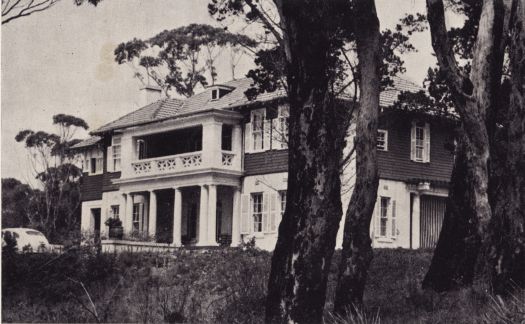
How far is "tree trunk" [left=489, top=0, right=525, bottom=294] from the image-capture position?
37.5 feet

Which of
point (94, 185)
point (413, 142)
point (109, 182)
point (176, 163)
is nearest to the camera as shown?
point (413, 142)

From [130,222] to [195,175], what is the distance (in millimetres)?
3083

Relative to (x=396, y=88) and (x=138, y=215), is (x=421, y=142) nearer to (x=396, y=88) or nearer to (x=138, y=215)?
(x=396, y=88)

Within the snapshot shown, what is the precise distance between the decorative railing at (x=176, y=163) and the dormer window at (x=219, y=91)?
1906mm

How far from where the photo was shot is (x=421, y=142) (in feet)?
103

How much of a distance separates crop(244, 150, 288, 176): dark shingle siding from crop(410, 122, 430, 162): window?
440 cm

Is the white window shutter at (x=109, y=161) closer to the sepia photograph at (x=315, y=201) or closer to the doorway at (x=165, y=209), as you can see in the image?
the doorway at (x=165, y=209)

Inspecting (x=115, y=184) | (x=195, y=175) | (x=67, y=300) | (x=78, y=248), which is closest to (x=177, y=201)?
(x=195, y=175)

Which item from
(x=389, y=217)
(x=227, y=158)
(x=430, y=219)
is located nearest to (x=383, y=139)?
(x=389, y=217)

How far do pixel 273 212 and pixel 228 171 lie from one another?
2.39 metres

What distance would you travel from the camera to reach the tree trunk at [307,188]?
9.23 meters

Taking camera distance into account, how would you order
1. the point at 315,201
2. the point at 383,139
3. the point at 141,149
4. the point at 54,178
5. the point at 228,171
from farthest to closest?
the point at 141,149 → the point at 228,171 → the point at 383,139 → the point at 54,178 → the point at 315,201

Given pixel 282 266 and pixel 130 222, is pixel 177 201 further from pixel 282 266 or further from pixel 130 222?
pixel 282 266

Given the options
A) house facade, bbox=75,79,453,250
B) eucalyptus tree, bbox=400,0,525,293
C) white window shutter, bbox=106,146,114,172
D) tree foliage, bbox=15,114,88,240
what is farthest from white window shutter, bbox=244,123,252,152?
eucalyptus tree, bbox=400,0,525,293
